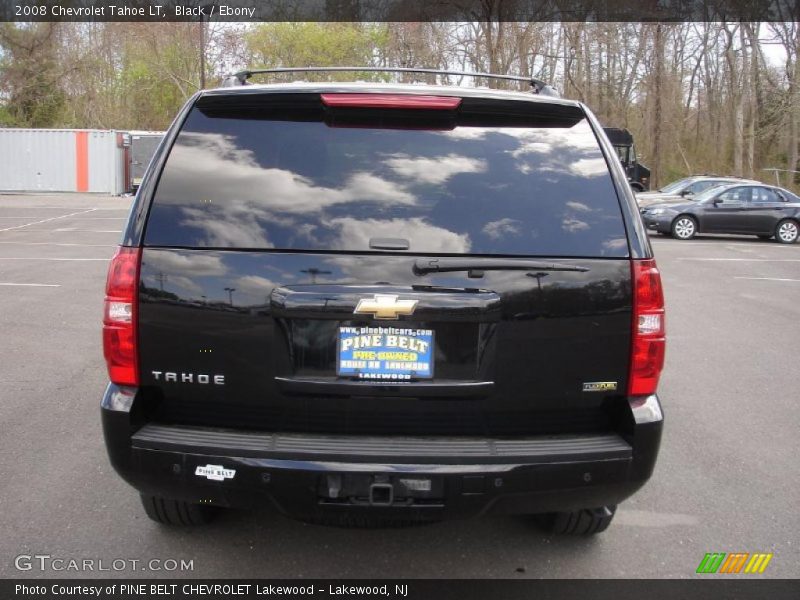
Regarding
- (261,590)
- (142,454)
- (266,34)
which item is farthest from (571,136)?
(266,34)

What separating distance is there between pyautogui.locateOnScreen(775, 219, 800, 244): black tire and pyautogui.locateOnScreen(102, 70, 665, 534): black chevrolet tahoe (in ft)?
64.0

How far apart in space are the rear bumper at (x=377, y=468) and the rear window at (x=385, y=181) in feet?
2.33

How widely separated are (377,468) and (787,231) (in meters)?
20.5

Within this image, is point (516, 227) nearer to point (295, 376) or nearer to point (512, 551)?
point (295, 376)

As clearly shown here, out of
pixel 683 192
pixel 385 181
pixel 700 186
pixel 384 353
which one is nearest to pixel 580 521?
pixel 384 353

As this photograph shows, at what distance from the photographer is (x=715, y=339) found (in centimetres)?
793

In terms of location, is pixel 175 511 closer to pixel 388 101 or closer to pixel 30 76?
pixel 388 101

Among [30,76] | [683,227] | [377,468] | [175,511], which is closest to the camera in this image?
[377,468]

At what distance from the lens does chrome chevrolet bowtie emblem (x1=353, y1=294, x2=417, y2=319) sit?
252 cm

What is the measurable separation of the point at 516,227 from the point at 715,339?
6.19m

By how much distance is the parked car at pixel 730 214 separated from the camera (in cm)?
1912

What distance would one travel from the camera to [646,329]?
269 centimetres

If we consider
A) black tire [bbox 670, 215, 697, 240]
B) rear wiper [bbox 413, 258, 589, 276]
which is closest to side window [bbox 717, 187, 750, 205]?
black tire [bbox 670, 215, 697, 240]

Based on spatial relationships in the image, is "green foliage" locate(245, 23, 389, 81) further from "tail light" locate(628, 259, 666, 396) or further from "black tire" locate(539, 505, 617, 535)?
"tail light" locate(628, 259, 666, 396)
